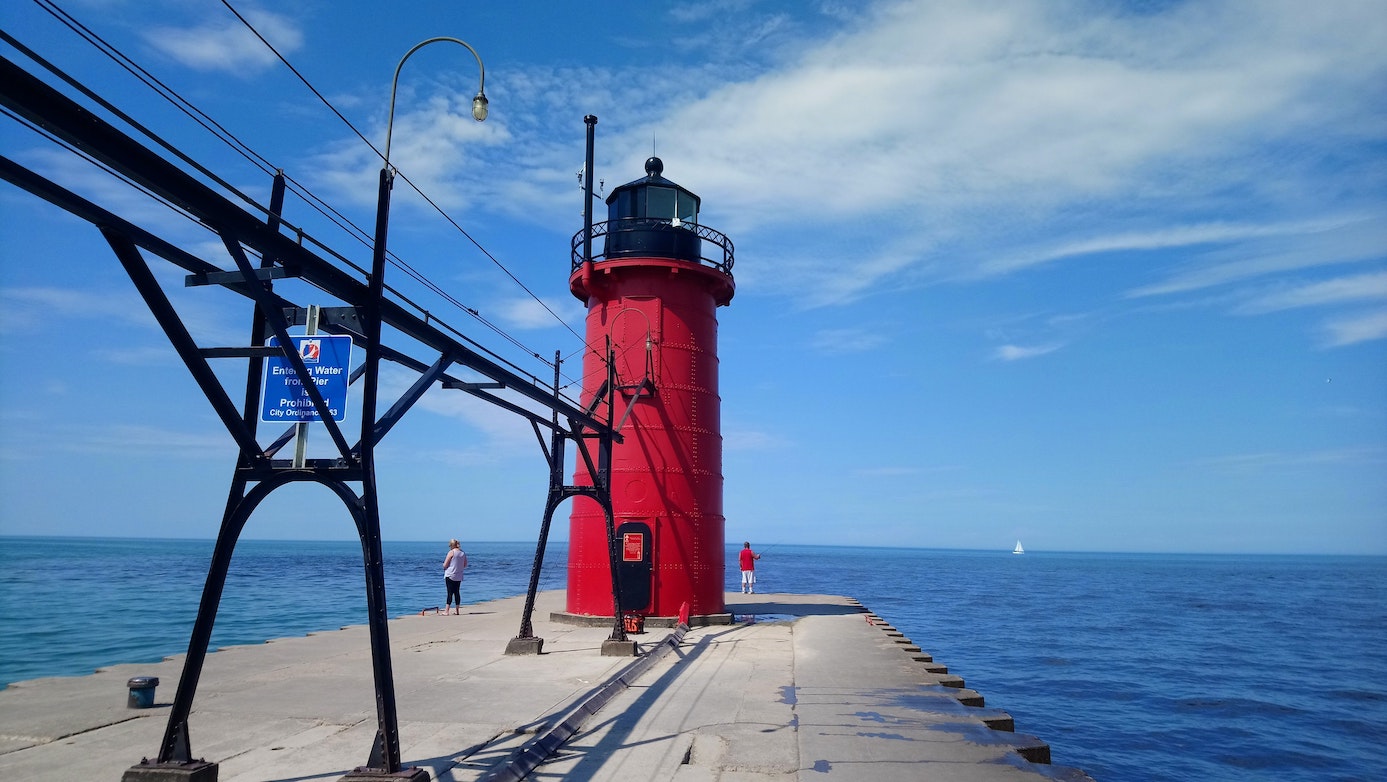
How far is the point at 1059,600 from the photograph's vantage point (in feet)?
180

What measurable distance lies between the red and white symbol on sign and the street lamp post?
1161cm

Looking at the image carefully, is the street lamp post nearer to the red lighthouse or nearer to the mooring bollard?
the mooring bollard

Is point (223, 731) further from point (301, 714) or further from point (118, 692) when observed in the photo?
point (118, 692)

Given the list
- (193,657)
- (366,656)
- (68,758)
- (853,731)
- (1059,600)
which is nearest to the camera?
(193,657)

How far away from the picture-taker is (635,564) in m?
18.8

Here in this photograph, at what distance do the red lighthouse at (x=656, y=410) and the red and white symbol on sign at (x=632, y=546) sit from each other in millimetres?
24

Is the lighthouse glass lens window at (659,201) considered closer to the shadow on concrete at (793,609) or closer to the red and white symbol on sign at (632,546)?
the red and white symbol on sign at (632,546)

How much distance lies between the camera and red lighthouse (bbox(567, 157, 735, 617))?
19062 millimetres

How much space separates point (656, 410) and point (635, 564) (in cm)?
367

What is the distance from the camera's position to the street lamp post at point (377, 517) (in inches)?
265

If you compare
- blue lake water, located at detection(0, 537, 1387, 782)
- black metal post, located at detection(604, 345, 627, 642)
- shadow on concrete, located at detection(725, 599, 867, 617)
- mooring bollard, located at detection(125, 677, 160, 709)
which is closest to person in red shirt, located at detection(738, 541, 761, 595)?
shadow on concrete, located at detection(725, 599, 867, 617)

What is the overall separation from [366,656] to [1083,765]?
44.3 feet

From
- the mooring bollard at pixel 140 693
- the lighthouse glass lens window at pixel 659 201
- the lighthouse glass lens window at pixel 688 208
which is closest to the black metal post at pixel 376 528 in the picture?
the mooring bollard at pixel 140 693

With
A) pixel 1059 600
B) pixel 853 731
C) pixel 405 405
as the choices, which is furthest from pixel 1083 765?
pixel 1059 600
